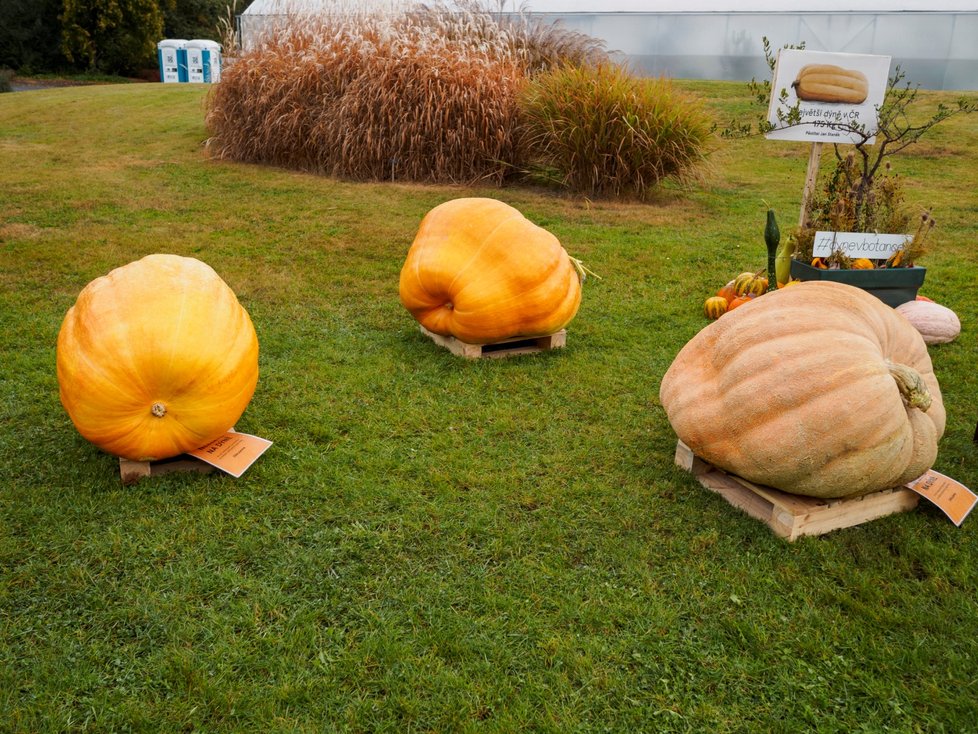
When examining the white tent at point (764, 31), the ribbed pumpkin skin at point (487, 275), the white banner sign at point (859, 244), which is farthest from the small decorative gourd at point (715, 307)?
the white tent at point (764, 31)

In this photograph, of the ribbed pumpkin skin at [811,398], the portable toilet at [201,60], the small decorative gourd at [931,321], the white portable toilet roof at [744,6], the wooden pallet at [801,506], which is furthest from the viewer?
the portable toilet at [201,60]

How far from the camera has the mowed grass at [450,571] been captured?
7.00 ft

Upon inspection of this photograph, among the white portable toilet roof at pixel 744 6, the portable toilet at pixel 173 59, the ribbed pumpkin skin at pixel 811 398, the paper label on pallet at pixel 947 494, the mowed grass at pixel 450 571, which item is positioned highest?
the white portable toilet roof at pixel 744 6

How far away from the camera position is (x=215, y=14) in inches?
1428

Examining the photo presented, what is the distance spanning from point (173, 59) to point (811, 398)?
96.4ft

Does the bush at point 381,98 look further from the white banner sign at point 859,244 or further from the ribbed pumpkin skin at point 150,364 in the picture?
the ribbed pumpkin skin at point 150,364

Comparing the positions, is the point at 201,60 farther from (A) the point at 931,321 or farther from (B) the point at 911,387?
(B) the point at 911,387

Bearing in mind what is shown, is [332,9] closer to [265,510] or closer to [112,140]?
[112,140]

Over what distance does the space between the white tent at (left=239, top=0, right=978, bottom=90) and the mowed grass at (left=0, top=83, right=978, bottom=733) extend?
12.2 meters

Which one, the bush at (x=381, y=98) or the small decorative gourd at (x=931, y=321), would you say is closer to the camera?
the small decorative gourd at (x=931, y=321)

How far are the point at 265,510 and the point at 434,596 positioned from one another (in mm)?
842

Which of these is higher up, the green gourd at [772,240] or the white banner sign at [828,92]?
the white banner sign at [828,92]

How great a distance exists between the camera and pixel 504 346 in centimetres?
466

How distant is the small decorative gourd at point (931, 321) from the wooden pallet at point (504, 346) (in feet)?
7.10
